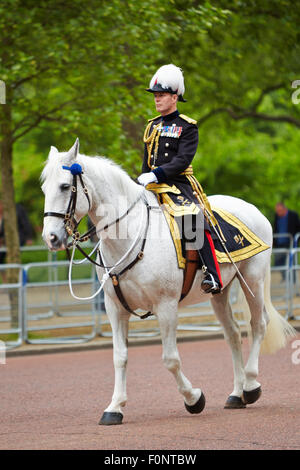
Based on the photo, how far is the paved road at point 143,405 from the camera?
7250 millimetres

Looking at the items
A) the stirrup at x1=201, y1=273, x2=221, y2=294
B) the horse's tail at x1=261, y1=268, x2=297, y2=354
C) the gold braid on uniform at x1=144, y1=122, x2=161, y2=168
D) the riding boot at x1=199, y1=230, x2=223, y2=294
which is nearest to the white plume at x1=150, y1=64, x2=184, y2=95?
the gold braid on uniform at x1=144, y1=122, x2=161, y2=168

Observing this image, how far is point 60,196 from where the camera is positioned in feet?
25.1

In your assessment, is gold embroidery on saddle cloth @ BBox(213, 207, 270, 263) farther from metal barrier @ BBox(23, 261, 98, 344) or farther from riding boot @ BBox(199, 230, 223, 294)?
metal barrier @ BBox(23, 261, 98, 344)

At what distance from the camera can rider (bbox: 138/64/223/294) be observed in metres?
8.34

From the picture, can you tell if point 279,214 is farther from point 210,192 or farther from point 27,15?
point 210,192

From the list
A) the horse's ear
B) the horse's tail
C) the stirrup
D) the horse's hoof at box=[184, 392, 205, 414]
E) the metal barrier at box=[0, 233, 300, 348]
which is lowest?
the metal barrier at box=[0, 233, 300, 348]

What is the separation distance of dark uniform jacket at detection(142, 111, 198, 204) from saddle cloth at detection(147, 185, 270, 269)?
7.6 inches

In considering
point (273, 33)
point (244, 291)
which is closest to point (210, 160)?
point (273, 33)

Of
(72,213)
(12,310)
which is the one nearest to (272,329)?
(72,213)

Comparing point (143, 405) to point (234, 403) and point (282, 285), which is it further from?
point (282, 285)

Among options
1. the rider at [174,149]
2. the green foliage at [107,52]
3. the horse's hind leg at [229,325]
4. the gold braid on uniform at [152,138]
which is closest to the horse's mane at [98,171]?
the rider at [174,149]

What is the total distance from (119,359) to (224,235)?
1563mm

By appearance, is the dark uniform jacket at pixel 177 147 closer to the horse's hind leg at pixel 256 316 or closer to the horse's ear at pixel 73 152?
the horse's ear at pixel 73 152

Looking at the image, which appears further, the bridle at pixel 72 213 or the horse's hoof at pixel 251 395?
the horse's hoof at pixel 251 395
